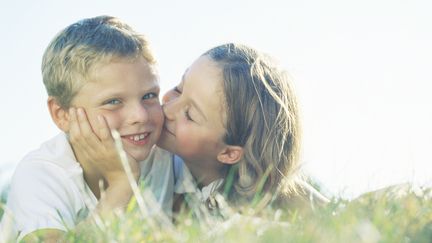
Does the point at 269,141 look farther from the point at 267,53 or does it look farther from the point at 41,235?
the point at 41,235

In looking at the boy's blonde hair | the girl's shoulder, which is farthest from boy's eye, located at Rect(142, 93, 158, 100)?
the girl's shoulder

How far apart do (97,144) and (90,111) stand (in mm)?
232

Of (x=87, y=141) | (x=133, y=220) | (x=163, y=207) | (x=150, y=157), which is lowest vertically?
(x=163, y=207)

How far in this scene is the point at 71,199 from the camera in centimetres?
429

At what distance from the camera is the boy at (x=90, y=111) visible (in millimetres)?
4242

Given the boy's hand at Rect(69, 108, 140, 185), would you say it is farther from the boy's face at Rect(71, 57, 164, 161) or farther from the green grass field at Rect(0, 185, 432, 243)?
the green grass field at Rect(0, 185, 432, 243)

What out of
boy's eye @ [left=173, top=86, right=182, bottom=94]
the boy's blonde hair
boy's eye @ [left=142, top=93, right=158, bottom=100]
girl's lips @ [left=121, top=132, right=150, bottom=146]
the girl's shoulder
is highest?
the boy's blonde hair

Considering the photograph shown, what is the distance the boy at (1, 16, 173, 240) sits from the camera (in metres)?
4.24

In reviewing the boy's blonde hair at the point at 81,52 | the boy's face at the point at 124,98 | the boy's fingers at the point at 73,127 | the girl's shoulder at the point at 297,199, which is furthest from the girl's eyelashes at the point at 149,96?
the girl's shoulder at the point at 297,199

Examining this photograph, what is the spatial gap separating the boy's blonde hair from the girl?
0.45 metres

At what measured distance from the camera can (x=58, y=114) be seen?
4.64 metres

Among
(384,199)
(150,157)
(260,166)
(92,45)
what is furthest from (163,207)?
(384,199)

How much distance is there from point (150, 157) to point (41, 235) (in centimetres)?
156

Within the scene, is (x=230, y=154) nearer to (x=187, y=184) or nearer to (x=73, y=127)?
(x=187, y=184)
